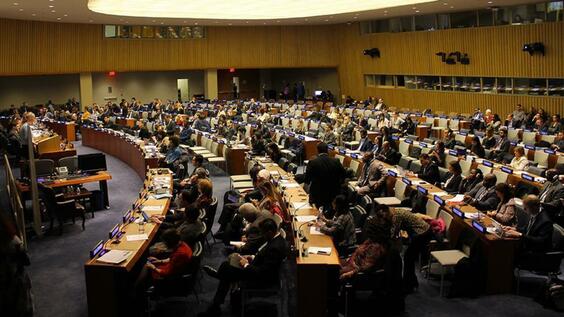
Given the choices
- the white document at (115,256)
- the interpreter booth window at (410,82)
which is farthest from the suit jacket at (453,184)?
the interpreter booth window at (410,82)

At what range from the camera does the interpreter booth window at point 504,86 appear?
23422 mm

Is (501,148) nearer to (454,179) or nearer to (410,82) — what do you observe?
(454,179)

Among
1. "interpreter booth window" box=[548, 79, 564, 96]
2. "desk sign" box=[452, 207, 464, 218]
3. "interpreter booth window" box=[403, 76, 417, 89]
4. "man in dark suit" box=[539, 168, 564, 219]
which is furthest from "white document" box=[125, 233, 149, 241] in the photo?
"interpreter booth window" box=[403, 76, 417, 89]

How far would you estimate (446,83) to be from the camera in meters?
26.6

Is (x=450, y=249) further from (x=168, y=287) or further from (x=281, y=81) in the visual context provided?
(x=281, y=81)

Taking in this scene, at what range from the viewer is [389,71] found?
29.8 meters

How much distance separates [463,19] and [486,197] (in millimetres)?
17693

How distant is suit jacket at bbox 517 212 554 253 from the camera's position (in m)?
7.59

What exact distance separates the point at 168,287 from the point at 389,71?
24.5 m

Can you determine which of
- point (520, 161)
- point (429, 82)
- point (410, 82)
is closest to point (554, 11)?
point (429, 82)

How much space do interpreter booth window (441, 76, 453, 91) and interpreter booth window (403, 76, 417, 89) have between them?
5.88 feet

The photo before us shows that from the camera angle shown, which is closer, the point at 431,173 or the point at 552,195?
the point at 552,195

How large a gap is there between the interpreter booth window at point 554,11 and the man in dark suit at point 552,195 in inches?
537

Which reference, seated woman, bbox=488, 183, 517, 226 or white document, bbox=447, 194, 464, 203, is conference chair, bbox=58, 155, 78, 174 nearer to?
white document, bbox=447, 194, 464, 203
